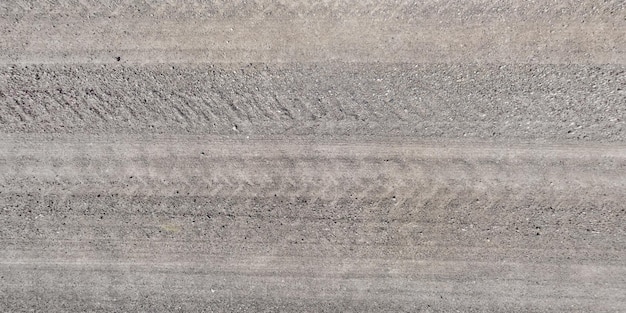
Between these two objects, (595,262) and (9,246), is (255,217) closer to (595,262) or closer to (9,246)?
(9,246)

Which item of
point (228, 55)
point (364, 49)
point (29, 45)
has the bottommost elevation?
point (29, 45)

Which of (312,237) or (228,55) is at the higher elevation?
(228,55)

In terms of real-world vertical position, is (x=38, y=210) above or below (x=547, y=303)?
below

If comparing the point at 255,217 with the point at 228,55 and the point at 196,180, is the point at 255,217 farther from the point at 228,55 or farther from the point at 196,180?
the point at 228,55

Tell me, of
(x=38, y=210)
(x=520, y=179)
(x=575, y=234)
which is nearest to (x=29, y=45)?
(x=38, y=210)

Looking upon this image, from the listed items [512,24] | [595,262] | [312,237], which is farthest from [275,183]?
[595,262]

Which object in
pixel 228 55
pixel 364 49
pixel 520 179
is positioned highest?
pixel 364 49
